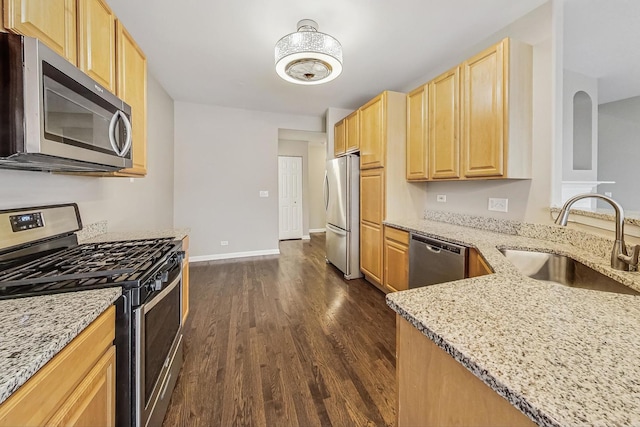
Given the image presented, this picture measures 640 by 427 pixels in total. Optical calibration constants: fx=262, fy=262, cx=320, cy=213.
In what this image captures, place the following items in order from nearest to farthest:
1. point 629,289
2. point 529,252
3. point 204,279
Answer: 1. point 629,289
2. point 529,252
3. point 204,279

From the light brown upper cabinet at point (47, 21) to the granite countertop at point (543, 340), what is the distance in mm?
1674

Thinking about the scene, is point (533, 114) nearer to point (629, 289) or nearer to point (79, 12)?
point (629, 289)

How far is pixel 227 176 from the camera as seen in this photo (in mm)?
4480

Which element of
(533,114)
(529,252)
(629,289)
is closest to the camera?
(629,289)

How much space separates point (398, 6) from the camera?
1988 mm

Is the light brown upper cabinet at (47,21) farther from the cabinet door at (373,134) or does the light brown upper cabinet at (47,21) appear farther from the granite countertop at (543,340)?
the cabinet door at (373,134)

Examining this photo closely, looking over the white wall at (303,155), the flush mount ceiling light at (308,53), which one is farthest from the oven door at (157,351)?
the white wall at (303,155)

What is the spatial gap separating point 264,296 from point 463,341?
2.66m

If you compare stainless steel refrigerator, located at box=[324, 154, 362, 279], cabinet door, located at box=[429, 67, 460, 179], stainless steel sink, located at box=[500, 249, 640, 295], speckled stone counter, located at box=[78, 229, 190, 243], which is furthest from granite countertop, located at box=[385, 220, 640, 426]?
stainless steel refrigerator, located at box=[324, 154, 362, 279]

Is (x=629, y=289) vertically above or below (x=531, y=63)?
Result: below

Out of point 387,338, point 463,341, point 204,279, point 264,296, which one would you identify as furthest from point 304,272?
point 463,341

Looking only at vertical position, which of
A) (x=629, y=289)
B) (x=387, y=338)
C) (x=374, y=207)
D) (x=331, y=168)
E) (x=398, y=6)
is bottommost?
(x=387, y=338)

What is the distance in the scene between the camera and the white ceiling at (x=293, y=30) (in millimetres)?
1999

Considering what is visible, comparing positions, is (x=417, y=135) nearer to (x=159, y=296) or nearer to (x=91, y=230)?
(x=159, y=296)
